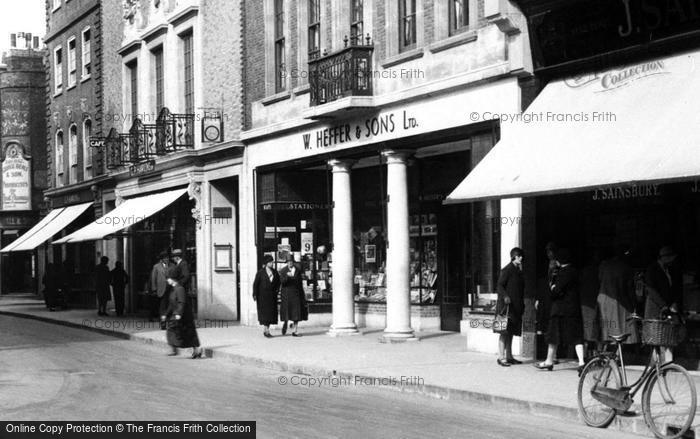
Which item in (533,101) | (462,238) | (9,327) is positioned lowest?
(9,327)

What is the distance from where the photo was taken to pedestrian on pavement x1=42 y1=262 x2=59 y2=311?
3681 centimetres

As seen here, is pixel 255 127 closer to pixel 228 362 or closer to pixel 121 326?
pixel 121 326

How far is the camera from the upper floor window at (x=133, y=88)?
33.8 meters

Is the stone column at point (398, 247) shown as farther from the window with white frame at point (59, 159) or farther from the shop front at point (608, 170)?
the window with white frame at point (59, 159)

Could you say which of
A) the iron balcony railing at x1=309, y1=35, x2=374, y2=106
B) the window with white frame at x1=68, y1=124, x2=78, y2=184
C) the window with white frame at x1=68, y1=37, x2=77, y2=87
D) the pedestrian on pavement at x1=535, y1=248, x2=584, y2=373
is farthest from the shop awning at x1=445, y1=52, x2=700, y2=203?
the window with white frame at x1=68, y1=37, x2=77, y2=87

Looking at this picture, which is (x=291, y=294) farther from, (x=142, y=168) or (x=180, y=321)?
(x=142, y=168)

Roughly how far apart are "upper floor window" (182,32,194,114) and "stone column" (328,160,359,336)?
8.89 m

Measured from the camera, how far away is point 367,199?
972 inches

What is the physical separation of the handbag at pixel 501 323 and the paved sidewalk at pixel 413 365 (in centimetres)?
54

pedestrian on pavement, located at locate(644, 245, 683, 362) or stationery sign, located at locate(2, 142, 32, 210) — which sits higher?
stationery sign, located at locate(2, 142, 32, 210)

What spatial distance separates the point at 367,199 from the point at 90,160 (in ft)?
53.3

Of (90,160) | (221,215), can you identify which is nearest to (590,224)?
(221,215)

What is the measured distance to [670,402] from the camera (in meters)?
Result: 9.70

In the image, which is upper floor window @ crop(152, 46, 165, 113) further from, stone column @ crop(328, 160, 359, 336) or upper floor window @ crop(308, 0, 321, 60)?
stone column @ crop(328, 160, 359, 336)
